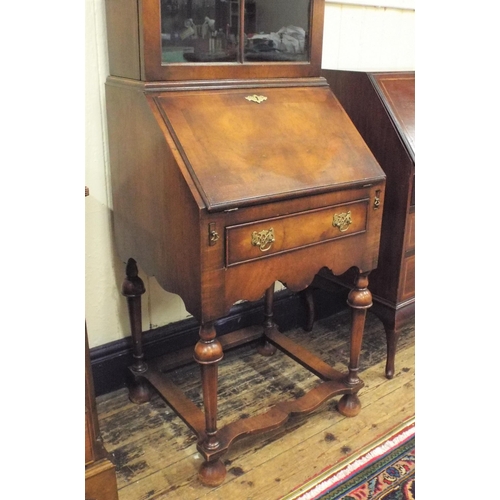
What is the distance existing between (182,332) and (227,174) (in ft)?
3.06

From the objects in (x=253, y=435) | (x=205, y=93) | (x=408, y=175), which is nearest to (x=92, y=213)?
(x=205, y=93)

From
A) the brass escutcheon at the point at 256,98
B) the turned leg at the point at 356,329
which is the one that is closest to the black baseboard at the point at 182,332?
the turned leg at the point at 356,329

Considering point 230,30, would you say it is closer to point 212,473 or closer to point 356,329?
point 356,329

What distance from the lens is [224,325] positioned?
2158mm

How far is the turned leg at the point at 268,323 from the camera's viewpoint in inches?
83.7

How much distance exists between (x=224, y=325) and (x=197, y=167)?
1.04 metres

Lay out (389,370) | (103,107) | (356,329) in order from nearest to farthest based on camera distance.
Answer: (103,107) < (356,329) < (389,370)

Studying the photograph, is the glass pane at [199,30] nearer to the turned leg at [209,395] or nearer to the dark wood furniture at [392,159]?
the dark wood furniture at [392,159]

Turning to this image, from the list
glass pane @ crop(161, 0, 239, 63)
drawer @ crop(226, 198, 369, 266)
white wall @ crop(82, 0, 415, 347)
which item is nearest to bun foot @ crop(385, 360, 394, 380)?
drawer @ crop(226, 198, 369, 266)

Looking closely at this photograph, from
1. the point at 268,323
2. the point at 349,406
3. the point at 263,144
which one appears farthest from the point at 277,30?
the point at 349,406

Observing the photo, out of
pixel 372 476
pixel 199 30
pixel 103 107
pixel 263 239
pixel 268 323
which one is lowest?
pixel 372 476

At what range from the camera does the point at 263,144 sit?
1.38 m

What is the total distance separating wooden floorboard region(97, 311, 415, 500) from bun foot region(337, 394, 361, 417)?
18mm
